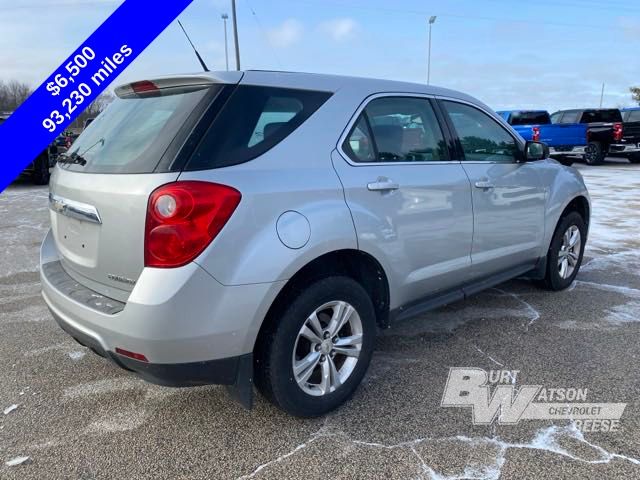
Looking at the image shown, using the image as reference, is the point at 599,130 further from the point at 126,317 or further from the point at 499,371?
the point at 126,317

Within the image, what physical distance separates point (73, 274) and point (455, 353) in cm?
241

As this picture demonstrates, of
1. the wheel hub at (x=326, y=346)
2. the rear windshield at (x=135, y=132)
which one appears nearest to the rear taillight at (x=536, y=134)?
the wheel hub at (x=326, y=346)

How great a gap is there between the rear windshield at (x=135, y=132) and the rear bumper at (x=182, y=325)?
542 millimetres

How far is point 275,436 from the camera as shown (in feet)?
8.66

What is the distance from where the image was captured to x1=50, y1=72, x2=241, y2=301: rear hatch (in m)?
2.29

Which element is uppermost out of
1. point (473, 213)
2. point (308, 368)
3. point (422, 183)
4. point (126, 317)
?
point (422, 183)

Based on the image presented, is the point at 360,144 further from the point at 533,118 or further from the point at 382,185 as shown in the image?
the point at 533,118

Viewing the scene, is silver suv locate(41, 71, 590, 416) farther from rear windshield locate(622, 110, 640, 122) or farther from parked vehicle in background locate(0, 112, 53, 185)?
rear windshield locate(622, 110, 640, 122)

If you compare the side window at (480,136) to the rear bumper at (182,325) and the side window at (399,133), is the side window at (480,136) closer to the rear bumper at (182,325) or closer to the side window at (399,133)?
the side window at (399,133)

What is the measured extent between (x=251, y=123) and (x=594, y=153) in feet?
61.8

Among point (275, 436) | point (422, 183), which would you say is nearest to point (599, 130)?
point (422, 183)

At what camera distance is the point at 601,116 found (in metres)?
18.2

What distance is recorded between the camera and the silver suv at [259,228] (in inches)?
87.4

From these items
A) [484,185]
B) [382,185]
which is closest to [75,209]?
[382,185]
